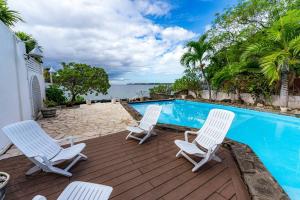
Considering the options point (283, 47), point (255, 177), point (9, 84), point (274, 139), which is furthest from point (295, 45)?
point (9, 84)

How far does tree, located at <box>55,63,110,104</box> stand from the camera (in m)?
11.1

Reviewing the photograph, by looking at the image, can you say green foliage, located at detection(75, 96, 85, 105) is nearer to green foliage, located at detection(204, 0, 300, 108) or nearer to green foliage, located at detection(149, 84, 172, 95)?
green foliage, located at detection(149, 84, 172, 95)

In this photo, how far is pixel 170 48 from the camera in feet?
50.5

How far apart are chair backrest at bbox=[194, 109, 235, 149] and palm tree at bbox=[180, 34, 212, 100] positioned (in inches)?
373

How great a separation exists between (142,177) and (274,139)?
17.2 feet

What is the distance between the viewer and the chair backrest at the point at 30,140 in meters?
2.54

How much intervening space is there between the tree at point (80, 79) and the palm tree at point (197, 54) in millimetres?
6451

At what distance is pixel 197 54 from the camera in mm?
12055

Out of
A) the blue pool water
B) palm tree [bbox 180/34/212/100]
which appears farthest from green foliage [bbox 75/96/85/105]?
palm tree [bbox 180/34/212/100]

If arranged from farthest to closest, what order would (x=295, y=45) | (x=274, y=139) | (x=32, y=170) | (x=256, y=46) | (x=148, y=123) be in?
1. (x=256, y=46)
2. (x=295, y=45)
3. (x=274, y=139)
4. (x=148, y=123)
5. (x=32, y=170)

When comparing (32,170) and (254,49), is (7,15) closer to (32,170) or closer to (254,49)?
(32,170)

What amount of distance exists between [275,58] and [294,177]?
6.15 meters

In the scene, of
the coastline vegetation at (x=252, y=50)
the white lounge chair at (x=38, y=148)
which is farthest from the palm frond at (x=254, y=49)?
the white lounge chair at (x=38, y=148)

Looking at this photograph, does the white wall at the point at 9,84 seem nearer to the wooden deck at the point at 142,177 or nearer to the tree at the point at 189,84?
the wooden deck at the point at 142,177
